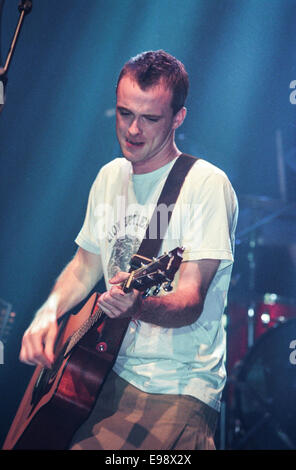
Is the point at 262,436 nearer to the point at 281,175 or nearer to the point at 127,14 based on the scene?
the point at 281,175

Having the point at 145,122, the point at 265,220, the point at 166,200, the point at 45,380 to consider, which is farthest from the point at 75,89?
the point at 45,380

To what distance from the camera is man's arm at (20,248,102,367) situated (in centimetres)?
223

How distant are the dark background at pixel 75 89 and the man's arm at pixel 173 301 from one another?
161cm

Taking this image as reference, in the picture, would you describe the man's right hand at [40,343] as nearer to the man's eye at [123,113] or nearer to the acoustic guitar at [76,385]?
A: the acoustic guitar at [76,385]

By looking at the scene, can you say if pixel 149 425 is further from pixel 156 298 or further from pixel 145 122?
pixel 145 122

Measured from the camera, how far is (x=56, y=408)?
1977mm

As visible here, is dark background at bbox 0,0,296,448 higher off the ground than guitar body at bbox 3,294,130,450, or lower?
higher

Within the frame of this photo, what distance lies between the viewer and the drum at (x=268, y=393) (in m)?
3.81

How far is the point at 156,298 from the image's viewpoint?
1977 millimetres

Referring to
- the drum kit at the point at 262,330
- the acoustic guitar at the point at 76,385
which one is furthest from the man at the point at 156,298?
the drum kit at the point at 262,330

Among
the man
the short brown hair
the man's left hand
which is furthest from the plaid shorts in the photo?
the short brown hair

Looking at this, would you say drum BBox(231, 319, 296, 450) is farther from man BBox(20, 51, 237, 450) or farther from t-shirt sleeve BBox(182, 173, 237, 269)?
t-shirt sleeve BBox(182, 173, 237, 269)

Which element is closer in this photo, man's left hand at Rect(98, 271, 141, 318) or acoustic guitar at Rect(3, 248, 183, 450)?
man's left hand at Rect(98, 271, 141, 318)

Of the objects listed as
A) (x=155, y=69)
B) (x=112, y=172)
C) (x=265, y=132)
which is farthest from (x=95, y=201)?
(x=265, y=132)
